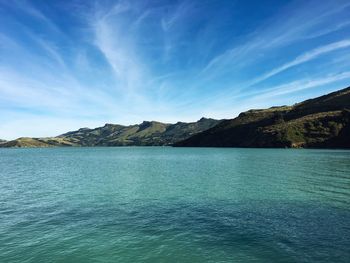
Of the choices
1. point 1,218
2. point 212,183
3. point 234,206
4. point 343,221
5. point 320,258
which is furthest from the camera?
point 212,183

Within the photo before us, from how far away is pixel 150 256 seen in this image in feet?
91.8

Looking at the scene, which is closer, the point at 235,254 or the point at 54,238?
the point at 235,254

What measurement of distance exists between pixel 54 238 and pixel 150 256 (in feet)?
37.3

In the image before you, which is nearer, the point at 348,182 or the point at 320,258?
the point at 320,258

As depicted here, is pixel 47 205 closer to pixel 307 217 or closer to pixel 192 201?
pixel 192 201

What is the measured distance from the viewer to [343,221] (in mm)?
37250

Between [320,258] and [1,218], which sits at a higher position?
[1,218]

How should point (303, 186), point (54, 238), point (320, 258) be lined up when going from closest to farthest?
point (320, 258), point (54, 238), point (303, 186)

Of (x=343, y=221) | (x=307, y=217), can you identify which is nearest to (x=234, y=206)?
(x=307, y=217)

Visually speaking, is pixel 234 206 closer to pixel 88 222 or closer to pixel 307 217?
pixel 307 217

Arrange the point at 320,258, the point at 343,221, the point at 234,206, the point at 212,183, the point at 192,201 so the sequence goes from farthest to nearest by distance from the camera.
→ the point at 212,183, the point at 192,201, the point at 234,206, the point at 343,221, the point at 320,258

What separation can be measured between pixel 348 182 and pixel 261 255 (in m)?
50.0

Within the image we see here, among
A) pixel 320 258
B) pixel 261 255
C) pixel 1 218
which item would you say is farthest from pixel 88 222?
pixel 320 258

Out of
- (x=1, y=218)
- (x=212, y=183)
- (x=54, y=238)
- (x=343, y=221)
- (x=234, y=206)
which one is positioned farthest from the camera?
(x=212, y=183)
